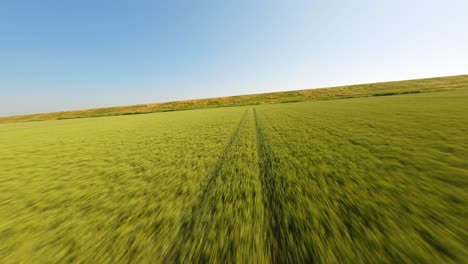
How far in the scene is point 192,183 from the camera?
16.3ft

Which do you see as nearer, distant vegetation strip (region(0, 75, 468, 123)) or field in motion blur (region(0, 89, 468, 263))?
field in motion blur (region(0, 89, 468, 263))

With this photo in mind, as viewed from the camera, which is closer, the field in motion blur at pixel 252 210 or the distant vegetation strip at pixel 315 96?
the field in motion blur at pixel 252 210

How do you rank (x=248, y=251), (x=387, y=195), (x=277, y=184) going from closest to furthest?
1. (x=248, y=251)
2. (x=387, y=195)
3. (x=277, y=184)

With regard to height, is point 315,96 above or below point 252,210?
below

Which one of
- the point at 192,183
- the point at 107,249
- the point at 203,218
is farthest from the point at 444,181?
the point at 107,249

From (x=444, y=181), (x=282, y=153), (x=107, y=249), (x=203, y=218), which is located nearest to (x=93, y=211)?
(x=107, y=249)

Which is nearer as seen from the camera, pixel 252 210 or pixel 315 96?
pixel 252 210

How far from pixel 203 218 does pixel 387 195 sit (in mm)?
3832

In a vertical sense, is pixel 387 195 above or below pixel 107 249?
below

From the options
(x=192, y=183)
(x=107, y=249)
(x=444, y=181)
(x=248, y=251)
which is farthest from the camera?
(x=192, y=183)

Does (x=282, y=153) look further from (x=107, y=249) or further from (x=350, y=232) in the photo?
(x=107, y=249)

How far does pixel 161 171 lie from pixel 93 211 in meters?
2.33

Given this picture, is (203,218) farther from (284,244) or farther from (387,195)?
(387,195)

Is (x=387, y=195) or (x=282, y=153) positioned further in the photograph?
(x=282, y=153)
